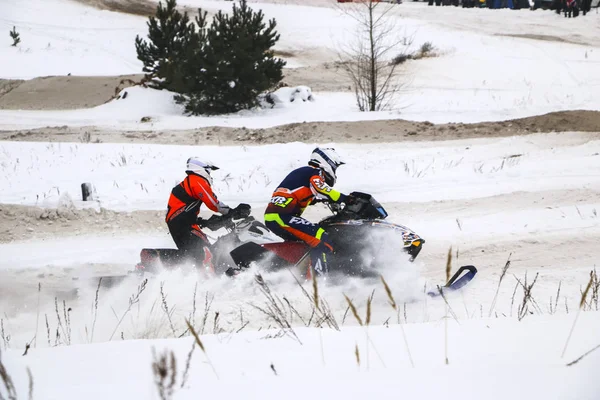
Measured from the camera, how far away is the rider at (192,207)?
819cm

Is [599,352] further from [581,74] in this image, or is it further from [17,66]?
[17,66]

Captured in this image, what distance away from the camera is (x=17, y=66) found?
3603 centimetres

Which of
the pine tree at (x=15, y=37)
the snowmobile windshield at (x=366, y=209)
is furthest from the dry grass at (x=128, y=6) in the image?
the snowmobile windshield at (x=366, y=209)

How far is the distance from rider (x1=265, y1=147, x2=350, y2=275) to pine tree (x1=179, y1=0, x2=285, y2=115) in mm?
16580

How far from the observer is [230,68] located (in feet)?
78.1

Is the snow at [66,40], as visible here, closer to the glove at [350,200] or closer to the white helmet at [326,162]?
the white helmet at [326,162]

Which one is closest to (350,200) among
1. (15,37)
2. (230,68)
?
(230,68)

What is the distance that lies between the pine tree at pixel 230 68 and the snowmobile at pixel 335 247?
16.7 metres

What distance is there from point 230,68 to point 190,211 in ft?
54.0

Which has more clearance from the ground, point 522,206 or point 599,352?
point 599,352

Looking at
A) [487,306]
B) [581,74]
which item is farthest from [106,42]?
[487,306]

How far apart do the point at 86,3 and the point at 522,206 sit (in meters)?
47.2

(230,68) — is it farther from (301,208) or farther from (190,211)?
(301,208)

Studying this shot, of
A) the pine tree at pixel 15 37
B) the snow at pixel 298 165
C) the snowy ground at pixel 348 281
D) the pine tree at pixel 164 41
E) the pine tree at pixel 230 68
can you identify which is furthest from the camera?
the pine tree at pixel 15 37
